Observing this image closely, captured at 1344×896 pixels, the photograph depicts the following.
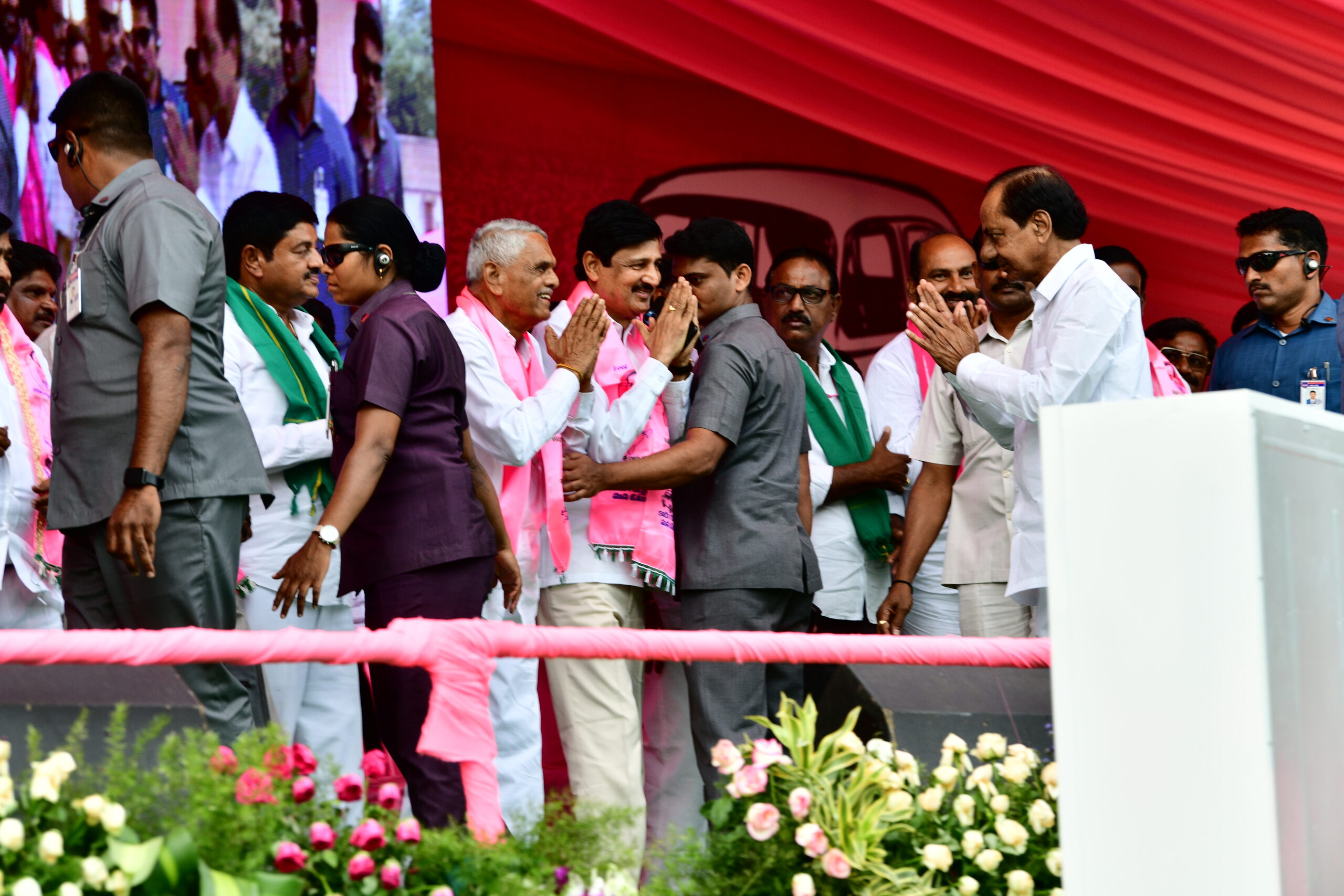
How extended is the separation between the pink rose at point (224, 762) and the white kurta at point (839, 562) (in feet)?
7.93

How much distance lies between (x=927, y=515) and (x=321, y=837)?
2354mm

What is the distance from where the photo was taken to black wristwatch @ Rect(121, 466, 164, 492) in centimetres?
260

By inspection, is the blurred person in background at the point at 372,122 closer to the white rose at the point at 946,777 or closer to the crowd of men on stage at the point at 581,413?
the crowd of men on stage at the point at 581,413

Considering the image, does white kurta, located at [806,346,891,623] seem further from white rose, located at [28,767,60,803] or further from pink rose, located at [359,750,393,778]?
white rose, located at [28,767,60,803]

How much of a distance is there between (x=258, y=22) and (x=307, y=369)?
6.22 ft

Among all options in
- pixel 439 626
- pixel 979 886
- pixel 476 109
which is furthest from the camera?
pixel 476 109

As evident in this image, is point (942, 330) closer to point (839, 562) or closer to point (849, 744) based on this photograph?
point (839, 562)

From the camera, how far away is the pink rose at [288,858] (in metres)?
1.61

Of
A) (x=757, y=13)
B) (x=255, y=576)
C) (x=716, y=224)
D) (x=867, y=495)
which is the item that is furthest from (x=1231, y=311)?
(x=255, y=576)

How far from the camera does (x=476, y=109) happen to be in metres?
5.41

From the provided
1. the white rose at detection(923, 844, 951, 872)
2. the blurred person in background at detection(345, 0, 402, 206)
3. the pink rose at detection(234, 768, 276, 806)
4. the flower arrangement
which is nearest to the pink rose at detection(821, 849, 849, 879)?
the flower arrangement

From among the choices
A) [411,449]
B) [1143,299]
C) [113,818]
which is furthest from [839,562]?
[113,818]

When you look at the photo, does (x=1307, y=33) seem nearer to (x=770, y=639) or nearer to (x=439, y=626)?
(x=770, y=639)

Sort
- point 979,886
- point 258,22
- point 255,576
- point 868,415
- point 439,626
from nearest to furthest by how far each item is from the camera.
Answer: point 439,626
point 979,886
point 255,576
point 868,415
point 258,22
